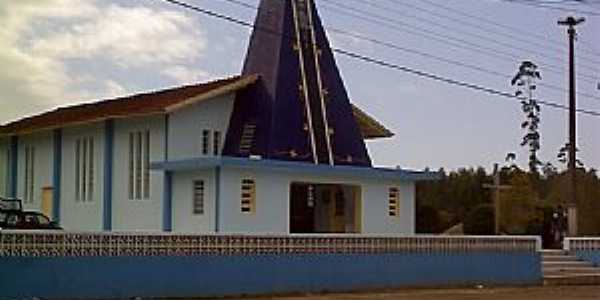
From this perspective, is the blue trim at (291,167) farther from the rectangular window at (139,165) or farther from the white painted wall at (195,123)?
the rectangular window at (139,165)

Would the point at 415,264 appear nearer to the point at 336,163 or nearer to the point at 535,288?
the point at 535,288

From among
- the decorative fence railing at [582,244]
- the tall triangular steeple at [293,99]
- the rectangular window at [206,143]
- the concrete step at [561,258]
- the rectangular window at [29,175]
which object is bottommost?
the concrete step at [561,258]

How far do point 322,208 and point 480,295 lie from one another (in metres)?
13.8

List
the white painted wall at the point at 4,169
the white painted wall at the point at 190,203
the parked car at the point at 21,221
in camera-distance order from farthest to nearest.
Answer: the white painted wall at the point at 4,169 < the white painted wall at the point at 190,203 < the parked car at the point at 21,221

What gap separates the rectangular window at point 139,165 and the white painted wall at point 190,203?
1889mm

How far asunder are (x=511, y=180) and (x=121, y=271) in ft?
124

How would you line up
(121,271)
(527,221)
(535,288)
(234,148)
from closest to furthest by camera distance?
(121,271) < (535,288) < (234,148) < (527,221)

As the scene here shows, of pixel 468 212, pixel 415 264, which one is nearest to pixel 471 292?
pixel 415 264

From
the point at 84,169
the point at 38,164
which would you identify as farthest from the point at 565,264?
the point at 38,164

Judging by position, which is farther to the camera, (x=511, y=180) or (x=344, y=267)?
(x=511, y=180)

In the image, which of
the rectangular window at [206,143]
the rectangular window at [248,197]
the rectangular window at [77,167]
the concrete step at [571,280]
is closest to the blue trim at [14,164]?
the rectangular window at [77,167]

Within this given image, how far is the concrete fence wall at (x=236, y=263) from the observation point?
2019 centimetres

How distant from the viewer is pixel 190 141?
119 ft

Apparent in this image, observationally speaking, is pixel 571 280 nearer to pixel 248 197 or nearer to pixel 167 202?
pixel 248 197
